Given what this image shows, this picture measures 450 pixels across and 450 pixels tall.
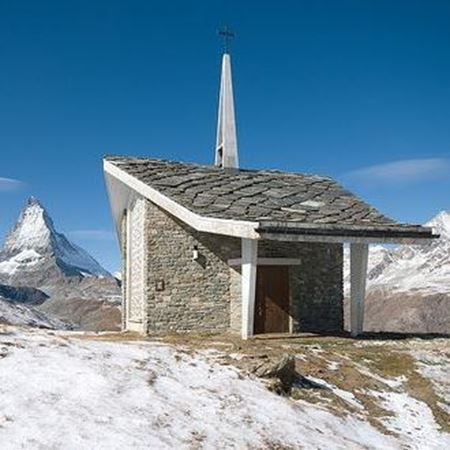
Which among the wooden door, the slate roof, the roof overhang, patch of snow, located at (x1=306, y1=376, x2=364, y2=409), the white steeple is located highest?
the white steeple

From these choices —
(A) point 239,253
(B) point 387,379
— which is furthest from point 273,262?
(B) point 387,379

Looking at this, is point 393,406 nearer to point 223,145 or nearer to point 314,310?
point 314,310

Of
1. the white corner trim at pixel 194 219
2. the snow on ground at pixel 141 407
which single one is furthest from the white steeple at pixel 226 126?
the snow on ground at pixel 141 407

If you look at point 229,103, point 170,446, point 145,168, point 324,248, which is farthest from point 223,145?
point 170,446

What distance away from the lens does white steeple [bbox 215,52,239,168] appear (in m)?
24.5

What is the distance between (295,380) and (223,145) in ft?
45.5

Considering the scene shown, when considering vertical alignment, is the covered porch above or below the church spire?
below

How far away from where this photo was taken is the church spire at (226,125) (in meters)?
24.5

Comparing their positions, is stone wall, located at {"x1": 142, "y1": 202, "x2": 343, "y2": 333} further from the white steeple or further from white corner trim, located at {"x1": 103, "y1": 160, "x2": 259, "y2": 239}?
the white steeple

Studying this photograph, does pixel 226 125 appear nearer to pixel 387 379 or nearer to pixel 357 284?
pixel 357 284

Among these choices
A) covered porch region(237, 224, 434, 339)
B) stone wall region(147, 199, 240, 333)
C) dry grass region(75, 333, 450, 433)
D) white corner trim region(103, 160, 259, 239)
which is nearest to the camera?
dry grass region(75, 333, 450, 433)

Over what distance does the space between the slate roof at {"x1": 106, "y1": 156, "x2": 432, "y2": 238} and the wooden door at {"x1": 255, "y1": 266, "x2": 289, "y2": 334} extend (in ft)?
7.61

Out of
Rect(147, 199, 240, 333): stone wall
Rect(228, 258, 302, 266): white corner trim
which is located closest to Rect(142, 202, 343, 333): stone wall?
Rect(147, 199, 240, 333): stone wall

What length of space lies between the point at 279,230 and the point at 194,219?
2521mm
